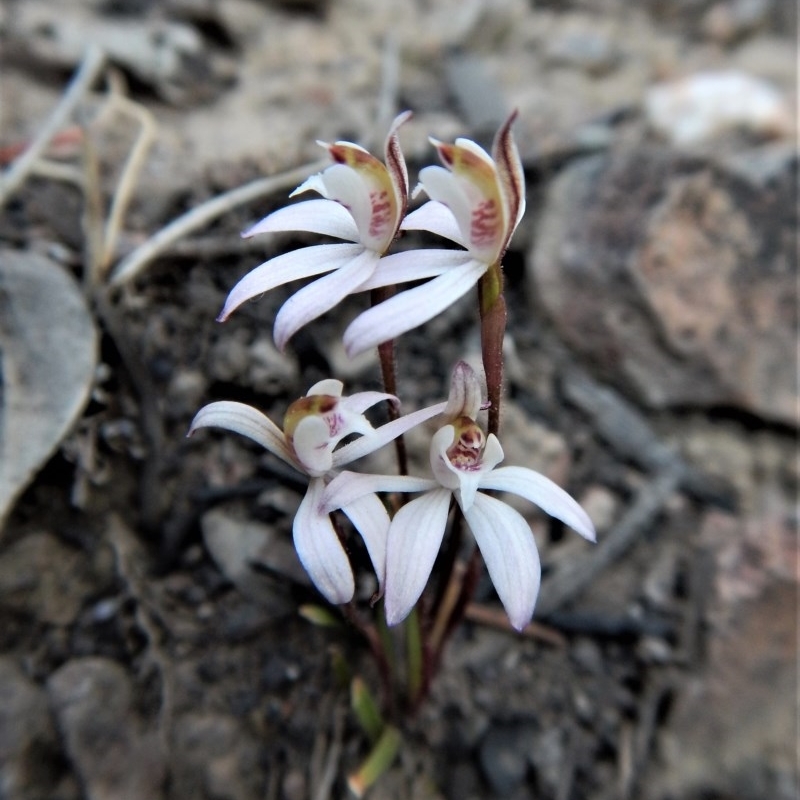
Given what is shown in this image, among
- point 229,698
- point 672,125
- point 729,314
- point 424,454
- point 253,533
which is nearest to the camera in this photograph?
point 229,698

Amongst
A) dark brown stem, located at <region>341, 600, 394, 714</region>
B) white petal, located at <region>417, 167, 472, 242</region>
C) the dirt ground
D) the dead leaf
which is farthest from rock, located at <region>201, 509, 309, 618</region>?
white petal, located at <region>417, 167, 472, 242</region>

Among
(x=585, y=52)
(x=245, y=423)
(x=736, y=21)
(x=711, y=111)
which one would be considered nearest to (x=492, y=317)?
(x=245, y=423)

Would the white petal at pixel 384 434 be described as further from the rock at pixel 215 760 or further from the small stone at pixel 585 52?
the small stone at pixel 585 52

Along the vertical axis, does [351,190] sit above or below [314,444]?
above

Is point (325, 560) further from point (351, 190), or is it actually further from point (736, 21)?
point (736, 21)

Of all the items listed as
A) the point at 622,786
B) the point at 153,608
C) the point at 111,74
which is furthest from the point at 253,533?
the point at 111,74

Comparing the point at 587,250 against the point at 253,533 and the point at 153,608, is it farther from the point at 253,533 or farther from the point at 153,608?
the point at 153,608

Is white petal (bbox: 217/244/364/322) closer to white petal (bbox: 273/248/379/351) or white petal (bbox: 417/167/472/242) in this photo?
white petal (bbox: 273/248/379/351)
